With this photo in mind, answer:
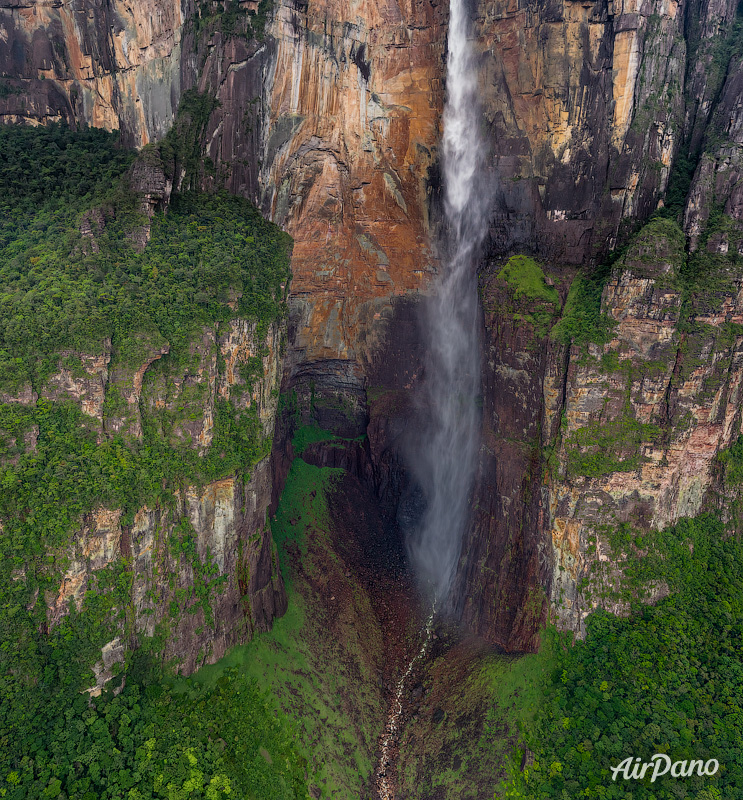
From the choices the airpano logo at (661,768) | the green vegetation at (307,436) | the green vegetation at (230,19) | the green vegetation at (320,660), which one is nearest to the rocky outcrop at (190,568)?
the green vegetation at (320,660)

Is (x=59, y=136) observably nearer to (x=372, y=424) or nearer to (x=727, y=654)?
(x=372, y=424)

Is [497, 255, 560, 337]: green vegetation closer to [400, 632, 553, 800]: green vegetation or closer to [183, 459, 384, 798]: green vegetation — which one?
[400, 632, 553, 800]: green vegetation

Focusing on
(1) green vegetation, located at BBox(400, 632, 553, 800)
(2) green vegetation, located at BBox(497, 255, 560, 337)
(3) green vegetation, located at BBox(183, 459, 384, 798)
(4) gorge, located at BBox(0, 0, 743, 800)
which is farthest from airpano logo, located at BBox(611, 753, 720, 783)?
(2) green vegetation, located at BBox(497, 255, 560, 337)

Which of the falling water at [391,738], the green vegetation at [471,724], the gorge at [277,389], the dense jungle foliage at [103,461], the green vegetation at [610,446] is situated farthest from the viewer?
the falling water at [391,738]

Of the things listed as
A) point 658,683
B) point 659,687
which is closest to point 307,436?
point 658,683

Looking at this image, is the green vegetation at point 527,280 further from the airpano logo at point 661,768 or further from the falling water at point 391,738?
the airpano logo at point 661,768
